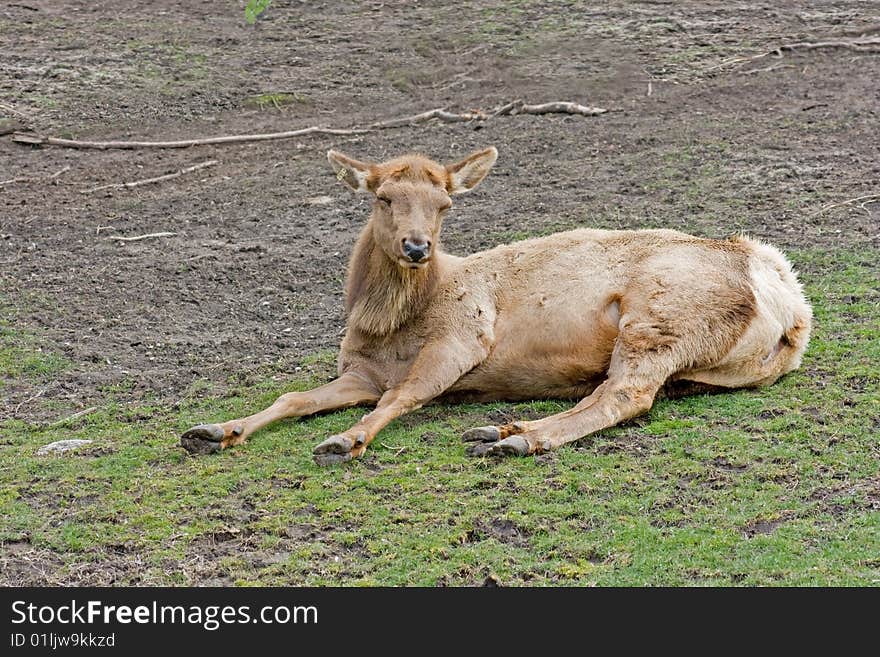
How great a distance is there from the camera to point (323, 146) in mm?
13812

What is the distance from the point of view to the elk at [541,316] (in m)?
7.48

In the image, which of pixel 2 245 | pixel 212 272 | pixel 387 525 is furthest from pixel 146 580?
pixel 2 245

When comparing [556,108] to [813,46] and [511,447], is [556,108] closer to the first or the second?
[813,46]

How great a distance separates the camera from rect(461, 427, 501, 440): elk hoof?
22.7 ft

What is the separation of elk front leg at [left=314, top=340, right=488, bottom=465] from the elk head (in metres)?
0.60

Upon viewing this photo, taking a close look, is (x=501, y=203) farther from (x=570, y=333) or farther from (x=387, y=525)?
(x=387, y=525)

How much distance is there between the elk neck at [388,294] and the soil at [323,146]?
1.14 meters

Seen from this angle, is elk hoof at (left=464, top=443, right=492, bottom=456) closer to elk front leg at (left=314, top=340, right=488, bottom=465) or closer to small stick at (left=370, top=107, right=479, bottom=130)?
elk front leg at (left=314, top=340, right=488, bottom=465)

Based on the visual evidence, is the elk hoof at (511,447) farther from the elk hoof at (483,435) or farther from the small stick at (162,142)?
the small stick at (162,142)

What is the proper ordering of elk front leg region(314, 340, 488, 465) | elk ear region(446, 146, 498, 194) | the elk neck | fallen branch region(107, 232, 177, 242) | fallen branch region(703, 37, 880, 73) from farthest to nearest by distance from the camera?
fallen branch region(703, 37, 880, 73)
fallen branch region(107, 232, 177, 242)
elk ear region(446, 146, 498, 194)
the elk neck
elk front leg region(314, 340, 488, 465)

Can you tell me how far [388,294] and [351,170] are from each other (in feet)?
2.85

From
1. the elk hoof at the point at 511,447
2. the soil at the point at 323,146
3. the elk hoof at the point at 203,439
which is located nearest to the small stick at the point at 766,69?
the soil at the point at 323,146

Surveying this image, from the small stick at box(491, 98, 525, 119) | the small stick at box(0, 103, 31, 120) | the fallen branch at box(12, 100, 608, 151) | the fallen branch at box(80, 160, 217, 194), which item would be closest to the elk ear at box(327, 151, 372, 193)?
the fallen branch at box(80, 160, 217, 194)

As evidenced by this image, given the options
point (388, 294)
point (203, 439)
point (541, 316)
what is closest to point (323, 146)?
point (388, 294)
